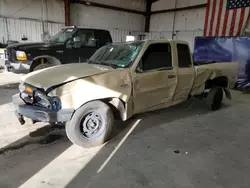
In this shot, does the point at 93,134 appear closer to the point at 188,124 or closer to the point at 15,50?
the point at 188,124

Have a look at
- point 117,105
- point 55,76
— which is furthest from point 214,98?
point 55,76

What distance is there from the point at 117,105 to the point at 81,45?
455 cm

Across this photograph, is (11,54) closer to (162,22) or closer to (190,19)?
(190,19)

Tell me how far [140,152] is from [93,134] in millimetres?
750

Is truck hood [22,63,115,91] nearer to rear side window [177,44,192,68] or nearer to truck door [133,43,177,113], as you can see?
truck door [133,43,177,113]

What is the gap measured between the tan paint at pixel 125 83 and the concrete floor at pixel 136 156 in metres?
0.55

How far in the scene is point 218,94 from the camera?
15.6 ft

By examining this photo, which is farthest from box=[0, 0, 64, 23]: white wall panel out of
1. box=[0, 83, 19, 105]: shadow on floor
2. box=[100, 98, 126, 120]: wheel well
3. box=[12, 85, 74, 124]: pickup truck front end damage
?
box=[100, 98, 126, 120]: wheel well

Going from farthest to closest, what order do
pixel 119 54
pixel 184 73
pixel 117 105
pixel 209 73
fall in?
pixel 209 73 < pixel 184 73 < pixel 119 54 < pixel 117 105

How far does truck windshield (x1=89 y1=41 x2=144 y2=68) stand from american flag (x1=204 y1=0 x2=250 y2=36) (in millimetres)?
10293

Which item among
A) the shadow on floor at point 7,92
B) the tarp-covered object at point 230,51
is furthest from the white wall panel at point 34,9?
the tarp-covered object at point 230,51

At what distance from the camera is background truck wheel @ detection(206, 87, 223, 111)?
15.3 feet

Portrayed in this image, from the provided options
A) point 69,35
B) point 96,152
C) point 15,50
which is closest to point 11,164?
point 96,152

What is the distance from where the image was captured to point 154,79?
334 cm
